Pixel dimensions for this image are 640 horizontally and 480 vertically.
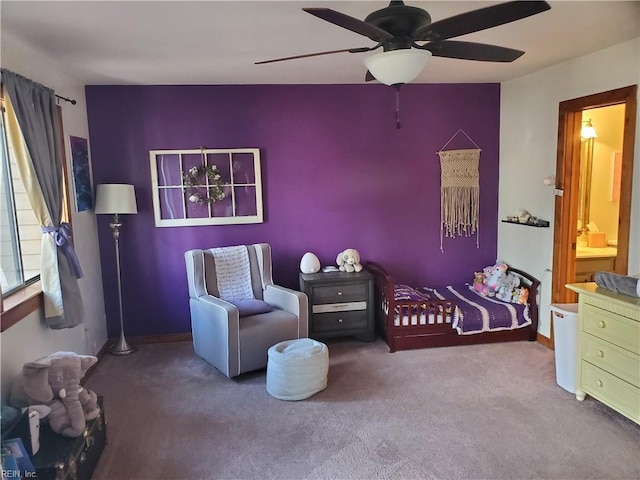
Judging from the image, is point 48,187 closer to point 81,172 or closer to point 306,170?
point 81,172

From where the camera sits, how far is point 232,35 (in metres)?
2.77

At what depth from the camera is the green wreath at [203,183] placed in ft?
14.1

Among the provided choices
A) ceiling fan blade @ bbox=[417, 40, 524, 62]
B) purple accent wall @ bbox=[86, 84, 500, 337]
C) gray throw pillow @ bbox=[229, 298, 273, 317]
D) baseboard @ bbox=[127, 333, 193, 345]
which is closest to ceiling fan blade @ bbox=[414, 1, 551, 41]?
ceiling fan blade @ bbox=[417, 40, 524, 62]

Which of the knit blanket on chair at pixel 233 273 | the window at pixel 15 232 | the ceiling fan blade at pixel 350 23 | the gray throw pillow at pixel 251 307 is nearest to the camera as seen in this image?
the ceiling fan blade at pixel 350 23

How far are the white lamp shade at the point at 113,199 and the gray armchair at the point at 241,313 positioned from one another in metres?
0.68

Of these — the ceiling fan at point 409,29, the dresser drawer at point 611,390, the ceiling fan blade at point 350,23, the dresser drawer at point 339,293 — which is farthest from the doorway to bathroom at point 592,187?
the ceiling fan blade at point 350,23

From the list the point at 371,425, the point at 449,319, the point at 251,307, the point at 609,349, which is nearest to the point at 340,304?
the point at 251,307

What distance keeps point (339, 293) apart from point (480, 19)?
2759 mm

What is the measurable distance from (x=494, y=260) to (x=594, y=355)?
2.02 metres

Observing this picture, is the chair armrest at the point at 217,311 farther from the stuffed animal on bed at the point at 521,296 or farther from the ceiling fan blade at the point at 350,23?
the stuffed animal on bed at the point at 521,296

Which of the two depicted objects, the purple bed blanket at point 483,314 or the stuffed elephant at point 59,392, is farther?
the purple bed blanket at point 483,314

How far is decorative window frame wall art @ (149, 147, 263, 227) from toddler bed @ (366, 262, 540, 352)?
56.0 inches

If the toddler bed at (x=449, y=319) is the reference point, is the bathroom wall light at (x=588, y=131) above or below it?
above

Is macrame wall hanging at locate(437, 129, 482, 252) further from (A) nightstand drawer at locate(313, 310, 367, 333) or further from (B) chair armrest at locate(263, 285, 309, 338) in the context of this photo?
(B) chair armrest at locate(263, 285, 309, 338)
